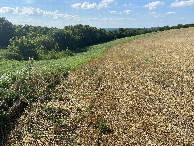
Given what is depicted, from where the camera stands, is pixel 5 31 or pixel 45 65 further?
pixel 5 31

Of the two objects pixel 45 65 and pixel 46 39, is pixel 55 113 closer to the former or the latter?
pixel 45 65

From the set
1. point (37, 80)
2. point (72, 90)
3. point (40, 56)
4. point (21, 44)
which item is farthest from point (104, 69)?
point (21, 44)

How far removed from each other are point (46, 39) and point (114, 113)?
43.9m

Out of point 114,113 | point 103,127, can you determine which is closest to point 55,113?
point 103,127

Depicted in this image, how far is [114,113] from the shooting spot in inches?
351

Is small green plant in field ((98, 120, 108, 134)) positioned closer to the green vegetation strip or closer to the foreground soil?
the foreground soil

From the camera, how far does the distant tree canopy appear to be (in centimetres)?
4053

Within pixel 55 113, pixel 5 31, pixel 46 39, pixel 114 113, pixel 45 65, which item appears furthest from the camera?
pixel 5 31

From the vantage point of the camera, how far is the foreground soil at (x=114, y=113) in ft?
23.7

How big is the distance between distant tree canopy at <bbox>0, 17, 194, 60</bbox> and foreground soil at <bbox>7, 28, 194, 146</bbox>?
94.0 ft

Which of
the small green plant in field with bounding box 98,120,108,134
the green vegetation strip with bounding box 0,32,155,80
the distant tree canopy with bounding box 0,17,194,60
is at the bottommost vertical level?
the small green plant in field with bounding box 98,120,108,134

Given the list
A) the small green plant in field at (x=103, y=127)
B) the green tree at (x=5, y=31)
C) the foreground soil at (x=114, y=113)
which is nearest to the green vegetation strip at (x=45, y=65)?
the foreground soil at (x=114, y=113)

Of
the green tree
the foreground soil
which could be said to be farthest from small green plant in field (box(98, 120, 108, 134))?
the green tree

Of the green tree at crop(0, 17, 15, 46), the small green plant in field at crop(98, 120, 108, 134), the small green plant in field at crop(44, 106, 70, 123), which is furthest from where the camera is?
the green tree at crop(0, 17, 15, 46)
